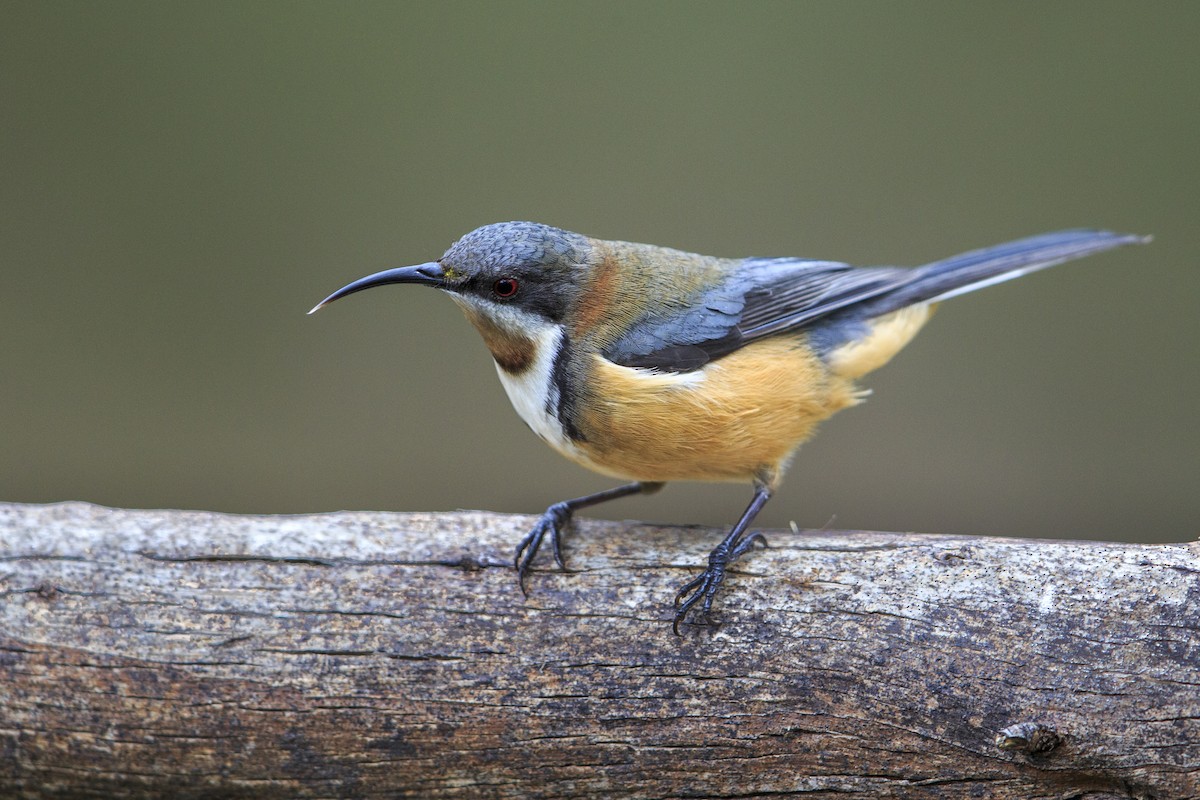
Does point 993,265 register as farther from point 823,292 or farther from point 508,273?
point 508,273

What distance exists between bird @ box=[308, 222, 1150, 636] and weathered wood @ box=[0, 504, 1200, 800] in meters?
0.20

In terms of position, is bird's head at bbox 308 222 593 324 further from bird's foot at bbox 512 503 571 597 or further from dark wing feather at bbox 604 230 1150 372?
bird's foot at bbox 512 503 571 597

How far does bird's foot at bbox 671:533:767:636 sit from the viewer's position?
304cm

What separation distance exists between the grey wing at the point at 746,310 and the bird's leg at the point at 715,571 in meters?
0.54

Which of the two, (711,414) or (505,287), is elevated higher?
(505,287)

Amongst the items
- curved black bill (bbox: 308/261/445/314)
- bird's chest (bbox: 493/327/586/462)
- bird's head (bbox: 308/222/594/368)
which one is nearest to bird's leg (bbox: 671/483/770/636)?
bird's chest (bbox: 493/327/586/462)

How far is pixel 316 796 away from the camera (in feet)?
9.58

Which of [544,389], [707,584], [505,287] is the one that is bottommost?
[707,584]

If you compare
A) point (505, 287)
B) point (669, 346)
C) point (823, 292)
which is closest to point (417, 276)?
→ point (505, 287)

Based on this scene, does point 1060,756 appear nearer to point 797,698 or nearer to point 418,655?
point 797,698

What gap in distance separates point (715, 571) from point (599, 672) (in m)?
0.46

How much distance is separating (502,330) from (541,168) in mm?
3038

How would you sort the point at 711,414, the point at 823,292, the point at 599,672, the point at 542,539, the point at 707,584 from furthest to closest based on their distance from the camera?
the point at 823,292, the point at 542,539, the point at 711,414, the point at 707,584, the point at 599,672

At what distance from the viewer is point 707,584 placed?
3.08 m
